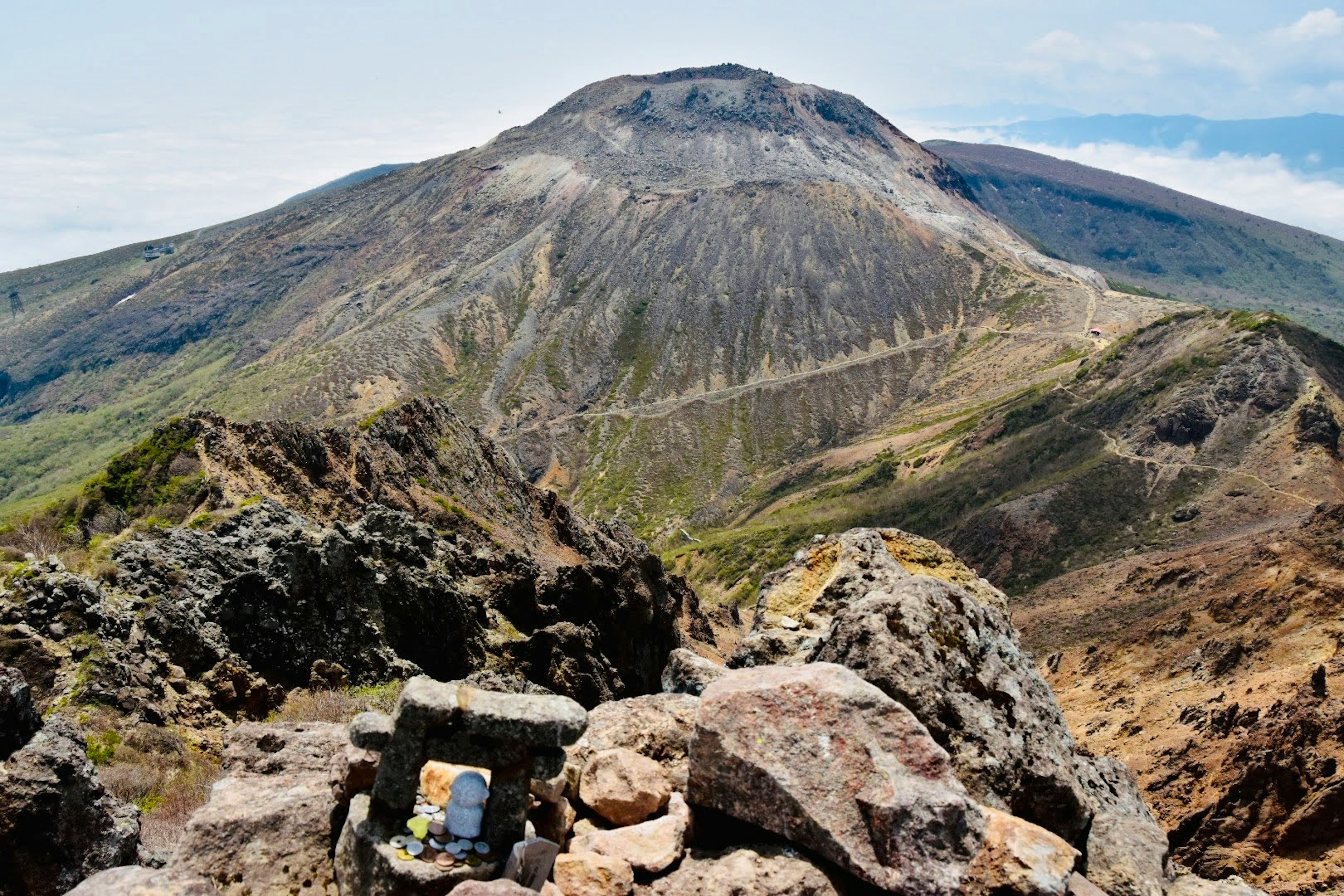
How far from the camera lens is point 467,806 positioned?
759cm

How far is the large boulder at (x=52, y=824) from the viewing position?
7809 millimetres

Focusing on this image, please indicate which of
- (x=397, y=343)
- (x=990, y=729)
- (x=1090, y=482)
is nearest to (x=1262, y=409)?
(x=1090, y=482)

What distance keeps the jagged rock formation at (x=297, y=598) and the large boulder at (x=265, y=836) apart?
6.32m

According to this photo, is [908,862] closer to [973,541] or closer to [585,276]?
[973,541]

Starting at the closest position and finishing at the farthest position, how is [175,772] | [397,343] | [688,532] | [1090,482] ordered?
[175,772]
[1090,482]
[688,532]
[397,343]

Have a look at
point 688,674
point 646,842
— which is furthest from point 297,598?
point 646,842

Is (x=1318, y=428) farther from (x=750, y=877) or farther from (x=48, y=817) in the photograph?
(x=48, y=817)

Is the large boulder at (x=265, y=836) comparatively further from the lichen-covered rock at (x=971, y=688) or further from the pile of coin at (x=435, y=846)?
the lichen-covered rock at (x=971, y=688)

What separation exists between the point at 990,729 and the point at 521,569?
62.0ft

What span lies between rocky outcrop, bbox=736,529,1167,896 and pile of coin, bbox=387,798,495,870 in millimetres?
4947

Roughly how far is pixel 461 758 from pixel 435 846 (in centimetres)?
77

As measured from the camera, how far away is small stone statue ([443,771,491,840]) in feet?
24.6

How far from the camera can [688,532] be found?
120750 millimetres

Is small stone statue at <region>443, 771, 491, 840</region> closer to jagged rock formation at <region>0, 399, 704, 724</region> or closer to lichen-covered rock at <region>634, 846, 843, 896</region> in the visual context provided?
lichen-covered rock at <region>634, 846, 843, 896</region>
